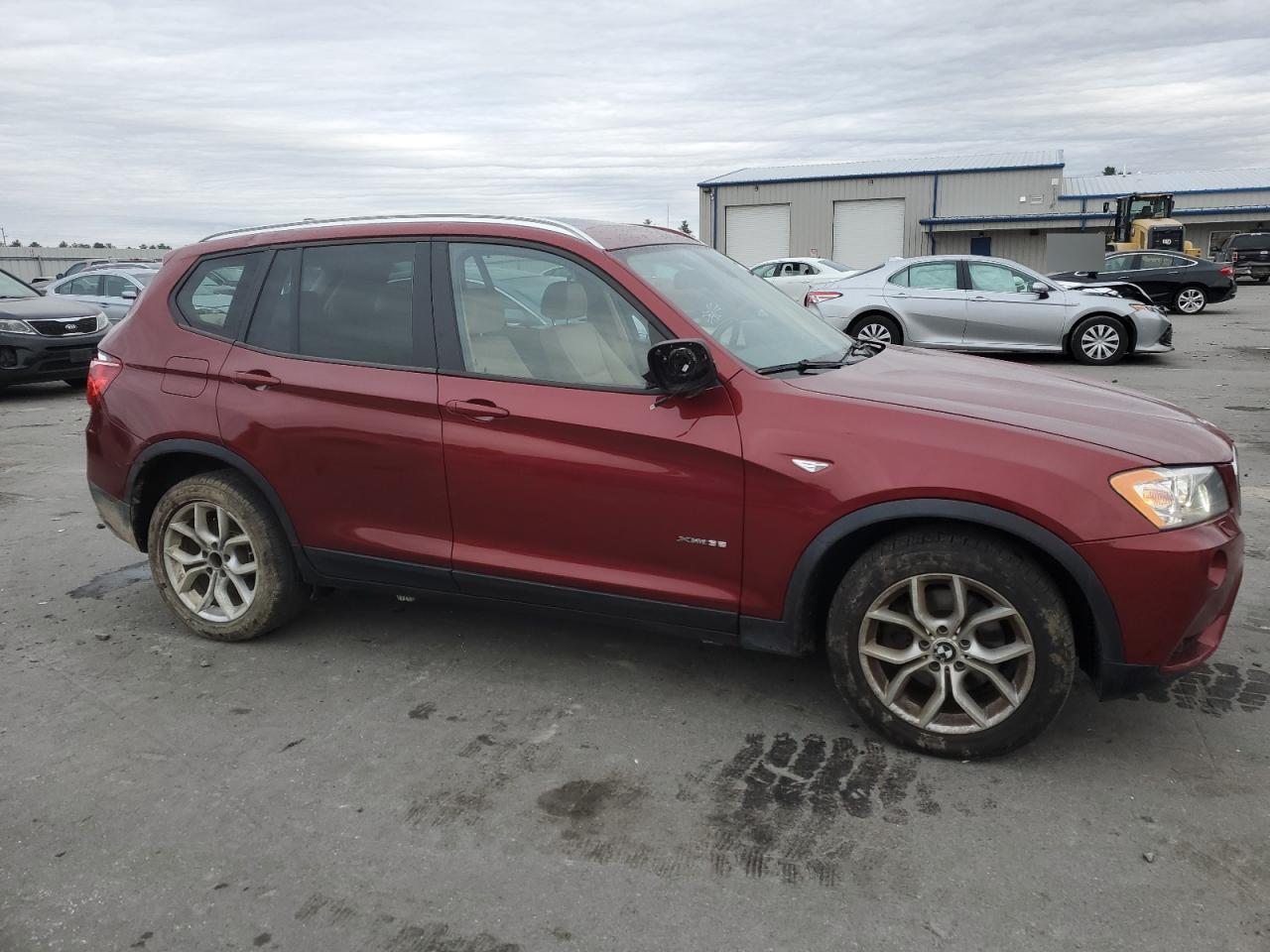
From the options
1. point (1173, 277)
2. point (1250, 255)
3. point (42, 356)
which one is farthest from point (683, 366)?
point (1250, 255)

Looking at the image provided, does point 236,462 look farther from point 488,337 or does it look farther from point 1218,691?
point 1218,691

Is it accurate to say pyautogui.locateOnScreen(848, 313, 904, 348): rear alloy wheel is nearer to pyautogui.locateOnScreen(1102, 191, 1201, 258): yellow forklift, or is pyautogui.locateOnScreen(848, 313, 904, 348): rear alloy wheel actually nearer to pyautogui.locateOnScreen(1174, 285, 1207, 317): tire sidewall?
pyautogui.locateOnScreen(1174, 285, 1207, 317): tire sidewall

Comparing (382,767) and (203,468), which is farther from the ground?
(203,468)

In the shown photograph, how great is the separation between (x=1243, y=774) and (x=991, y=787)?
819mm

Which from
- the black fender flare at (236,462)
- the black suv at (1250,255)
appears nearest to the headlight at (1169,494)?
the black fender flare at (236,462)

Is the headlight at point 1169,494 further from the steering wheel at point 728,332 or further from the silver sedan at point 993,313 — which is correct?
the silver sedan at point 993,313

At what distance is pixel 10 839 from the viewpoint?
9.56 feet

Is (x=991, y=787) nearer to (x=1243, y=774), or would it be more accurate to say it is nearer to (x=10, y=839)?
(x=1243, y=774)

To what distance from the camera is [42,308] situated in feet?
40.5

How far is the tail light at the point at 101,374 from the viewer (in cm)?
443

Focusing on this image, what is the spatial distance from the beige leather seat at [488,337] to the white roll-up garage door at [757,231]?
146 feet

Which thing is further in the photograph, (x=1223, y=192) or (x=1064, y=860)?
(x=1223, y=192)

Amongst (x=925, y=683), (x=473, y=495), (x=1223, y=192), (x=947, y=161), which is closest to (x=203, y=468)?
(x=473, y=495)

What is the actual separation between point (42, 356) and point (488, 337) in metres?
10.8
